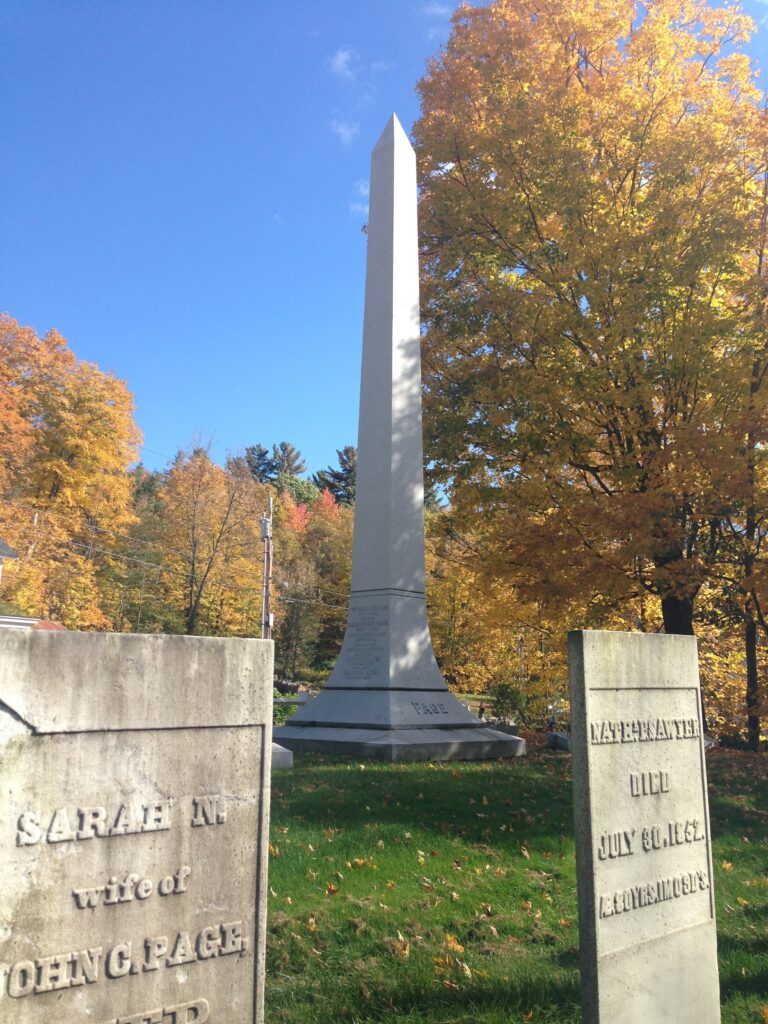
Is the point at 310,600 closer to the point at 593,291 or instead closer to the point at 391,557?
the point at 391,557

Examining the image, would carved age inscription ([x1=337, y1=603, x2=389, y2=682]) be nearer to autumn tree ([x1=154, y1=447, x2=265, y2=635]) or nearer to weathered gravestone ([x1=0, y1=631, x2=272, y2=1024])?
weathered gravestone ([x1=0, y1=631, x2=272, y2=1024])

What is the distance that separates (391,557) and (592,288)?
4.79 m

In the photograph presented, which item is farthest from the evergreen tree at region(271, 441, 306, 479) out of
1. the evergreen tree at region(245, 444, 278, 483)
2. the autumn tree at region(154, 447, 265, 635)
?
the autumn tree at region(154, 447, 265, 635)

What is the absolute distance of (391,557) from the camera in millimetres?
11727

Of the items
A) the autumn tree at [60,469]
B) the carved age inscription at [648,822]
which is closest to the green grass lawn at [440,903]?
the carved age inscription at [648,822]

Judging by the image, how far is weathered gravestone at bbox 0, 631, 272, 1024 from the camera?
2.06 metres

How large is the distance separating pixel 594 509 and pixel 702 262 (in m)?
3.58

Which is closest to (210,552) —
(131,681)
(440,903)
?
(440,903)

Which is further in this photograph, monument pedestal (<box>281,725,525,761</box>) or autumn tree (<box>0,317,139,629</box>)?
autumn tree (<box>0,317,139,629</box>)

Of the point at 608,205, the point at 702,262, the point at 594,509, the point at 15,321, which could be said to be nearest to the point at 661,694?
the point at 594,509

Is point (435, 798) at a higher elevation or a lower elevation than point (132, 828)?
lower

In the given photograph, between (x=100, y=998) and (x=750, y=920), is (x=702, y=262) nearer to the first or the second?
(x=750, y=920)

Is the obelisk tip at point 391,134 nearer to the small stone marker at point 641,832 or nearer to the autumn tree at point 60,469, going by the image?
the small stone marker at point 641,832

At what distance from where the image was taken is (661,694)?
382 centimetres
